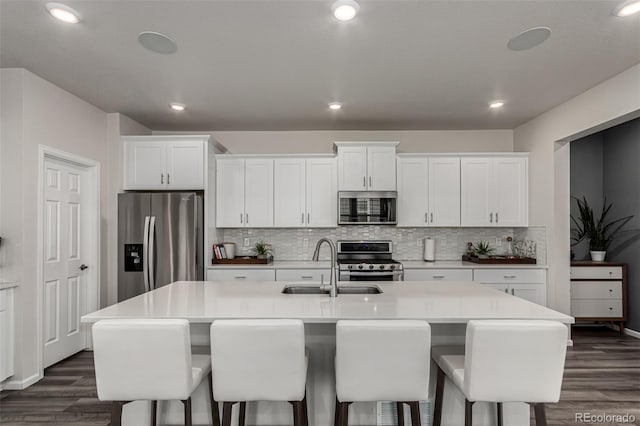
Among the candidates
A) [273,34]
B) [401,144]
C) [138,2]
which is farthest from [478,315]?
[401,144]

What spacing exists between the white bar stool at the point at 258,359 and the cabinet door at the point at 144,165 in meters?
3.19

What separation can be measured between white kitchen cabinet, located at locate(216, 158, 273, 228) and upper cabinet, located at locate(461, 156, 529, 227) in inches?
98.0

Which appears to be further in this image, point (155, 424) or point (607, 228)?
point (607, 228)

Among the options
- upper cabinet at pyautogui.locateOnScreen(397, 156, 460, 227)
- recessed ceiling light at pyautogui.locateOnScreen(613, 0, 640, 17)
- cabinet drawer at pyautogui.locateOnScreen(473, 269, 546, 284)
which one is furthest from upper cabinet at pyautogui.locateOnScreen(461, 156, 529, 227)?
recessed ceiling light at pyautogui.locateOnScreen(613, 0, 640, 17)

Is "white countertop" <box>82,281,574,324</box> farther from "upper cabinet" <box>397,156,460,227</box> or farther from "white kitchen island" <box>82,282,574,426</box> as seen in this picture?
"upper cabinet" <box>397,156,460,227</box>

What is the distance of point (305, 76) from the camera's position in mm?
3305

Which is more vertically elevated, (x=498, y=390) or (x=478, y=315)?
(x=478, y=315)

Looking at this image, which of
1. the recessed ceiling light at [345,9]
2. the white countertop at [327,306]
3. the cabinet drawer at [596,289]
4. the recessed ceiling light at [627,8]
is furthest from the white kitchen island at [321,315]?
the cabinet drawer at [596,289]

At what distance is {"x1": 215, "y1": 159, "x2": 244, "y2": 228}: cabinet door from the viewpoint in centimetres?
483

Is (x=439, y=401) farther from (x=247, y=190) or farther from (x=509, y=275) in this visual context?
(x=247, y=190)

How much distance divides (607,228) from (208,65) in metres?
5.22

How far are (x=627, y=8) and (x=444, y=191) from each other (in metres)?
2.80

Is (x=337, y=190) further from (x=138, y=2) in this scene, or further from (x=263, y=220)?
(x=138, y=2)

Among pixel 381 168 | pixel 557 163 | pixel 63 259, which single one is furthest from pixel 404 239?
pixel 63 259
